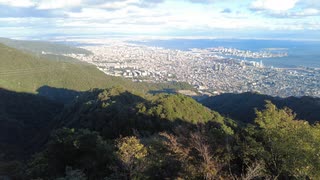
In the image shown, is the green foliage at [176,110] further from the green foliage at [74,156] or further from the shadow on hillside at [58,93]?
the shadow on hillside at [58,93]

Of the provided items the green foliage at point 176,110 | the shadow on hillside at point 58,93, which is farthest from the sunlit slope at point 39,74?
the green foliage at point 176,110

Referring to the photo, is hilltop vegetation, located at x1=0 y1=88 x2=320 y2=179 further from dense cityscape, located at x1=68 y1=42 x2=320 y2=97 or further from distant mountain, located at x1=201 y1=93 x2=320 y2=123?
dense cityscape, located at x1=68 y1=42 x2=320 y2=97

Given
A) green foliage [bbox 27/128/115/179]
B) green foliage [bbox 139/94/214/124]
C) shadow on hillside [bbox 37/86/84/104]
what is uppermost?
green foliage [bbox 27/128/115/179]

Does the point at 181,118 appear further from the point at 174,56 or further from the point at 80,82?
the point at 174,56

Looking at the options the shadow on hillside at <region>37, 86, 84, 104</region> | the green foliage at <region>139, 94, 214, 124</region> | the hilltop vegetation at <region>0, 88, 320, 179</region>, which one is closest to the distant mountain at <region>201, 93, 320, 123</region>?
the green foliage at <region>139, 94, 214, 124</region>

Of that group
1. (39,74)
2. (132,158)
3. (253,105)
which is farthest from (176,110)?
(39,74)

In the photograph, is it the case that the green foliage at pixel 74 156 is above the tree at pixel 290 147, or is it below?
below
